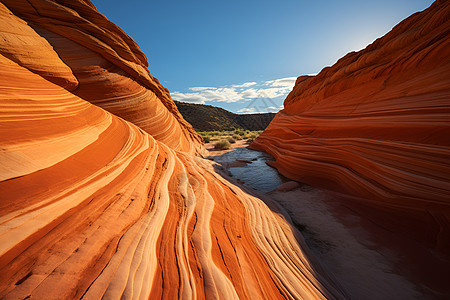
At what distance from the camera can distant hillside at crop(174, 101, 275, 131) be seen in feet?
139

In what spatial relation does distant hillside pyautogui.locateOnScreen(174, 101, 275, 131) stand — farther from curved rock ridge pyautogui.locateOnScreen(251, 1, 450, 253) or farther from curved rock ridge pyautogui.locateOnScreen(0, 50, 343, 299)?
curved rock ridge pyautogui.locateOnScreen(0, 50, 343, 299)

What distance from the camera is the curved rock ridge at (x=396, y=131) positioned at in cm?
346

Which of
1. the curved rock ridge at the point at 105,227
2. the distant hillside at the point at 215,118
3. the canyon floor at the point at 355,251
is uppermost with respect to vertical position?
the distant hillside at the point at 215,118

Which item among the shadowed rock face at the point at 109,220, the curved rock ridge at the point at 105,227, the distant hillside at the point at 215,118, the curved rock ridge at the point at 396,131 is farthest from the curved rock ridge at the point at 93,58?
the distant hillside at the point at 215,118

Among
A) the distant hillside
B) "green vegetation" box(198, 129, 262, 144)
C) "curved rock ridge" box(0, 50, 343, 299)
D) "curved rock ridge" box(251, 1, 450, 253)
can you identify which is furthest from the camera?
the distant hillside

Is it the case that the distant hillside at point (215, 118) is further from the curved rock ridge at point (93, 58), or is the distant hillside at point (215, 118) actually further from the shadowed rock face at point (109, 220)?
the shadowed rock face at point (109, 220)

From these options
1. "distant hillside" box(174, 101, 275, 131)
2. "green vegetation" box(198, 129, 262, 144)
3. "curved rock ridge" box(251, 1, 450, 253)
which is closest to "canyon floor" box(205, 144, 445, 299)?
"curved rock ridge" box(251, 1, 450, 253)

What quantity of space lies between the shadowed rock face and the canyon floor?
473 mm

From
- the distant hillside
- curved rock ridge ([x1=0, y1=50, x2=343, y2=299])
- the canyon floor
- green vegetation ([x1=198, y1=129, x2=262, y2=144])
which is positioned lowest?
the canyon floor

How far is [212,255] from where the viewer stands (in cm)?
198

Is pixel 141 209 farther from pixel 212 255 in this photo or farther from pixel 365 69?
pixel 365 69

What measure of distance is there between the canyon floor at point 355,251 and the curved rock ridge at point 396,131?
0.65 m

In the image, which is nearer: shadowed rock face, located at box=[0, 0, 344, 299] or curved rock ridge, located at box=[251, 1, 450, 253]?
shadowed rock face, located at box=[0, 0, 344, 299]

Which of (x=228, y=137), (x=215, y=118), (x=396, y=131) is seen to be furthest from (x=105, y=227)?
(x=215, y=118)
